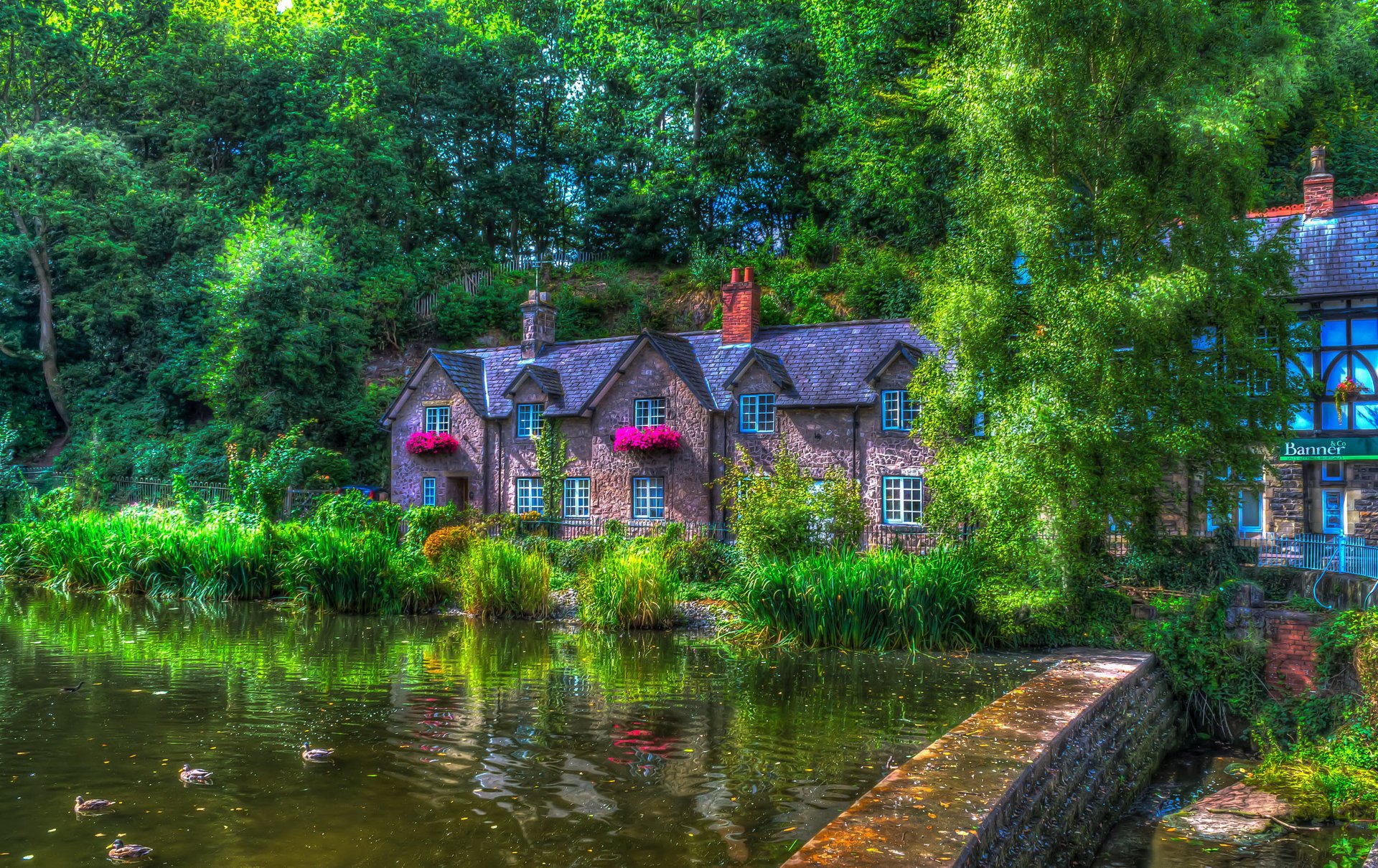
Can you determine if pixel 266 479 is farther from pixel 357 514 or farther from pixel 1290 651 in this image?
pixel 1290 651

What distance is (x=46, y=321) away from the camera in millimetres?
36844

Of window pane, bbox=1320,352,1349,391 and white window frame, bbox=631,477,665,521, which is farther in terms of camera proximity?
white window frame, bbox=631,477,665,521

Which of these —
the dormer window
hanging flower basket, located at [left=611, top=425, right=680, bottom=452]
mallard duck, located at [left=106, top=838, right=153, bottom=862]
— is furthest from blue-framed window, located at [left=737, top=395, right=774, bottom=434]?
mallard duck, located at [left=106, top=838, right=153, bottom=862]

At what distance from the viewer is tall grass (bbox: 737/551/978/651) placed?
15.2 metres

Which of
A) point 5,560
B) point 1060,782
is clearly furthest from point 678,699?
point 5,560

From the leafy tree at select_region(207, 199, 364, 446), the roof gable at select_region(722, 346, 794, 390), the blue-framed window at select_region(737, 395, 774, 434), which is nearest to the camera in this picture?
the roof gable at select_region(722, 346, 794, 390)

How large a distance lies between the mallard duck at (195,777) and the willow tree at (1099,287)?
11134mm

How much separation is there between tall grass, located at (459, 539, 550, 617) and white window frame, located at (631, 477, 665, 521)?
974 centimetres

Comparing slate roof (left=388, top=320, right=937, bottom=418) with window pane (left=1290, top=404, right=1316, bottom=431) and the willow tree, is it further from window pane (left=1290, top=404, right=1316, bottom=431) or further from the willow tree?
window pane (left=1290, top=404, right=1316, bottom=431)

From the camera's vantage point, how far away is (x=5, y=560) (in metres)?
23.2

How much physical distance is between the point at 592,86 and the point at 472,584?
125ft

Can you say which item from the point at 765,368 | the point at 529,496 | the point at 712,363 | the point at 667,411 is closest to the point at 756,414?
the point at 765,368

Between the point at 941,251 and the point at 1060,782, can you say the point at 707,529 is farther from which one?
the point at 1060,782

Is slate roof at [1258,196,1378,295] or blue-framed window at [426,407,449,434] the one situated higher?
slate roof at [1258,196,1378,295]
